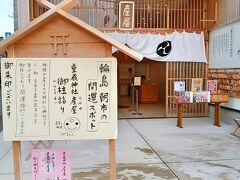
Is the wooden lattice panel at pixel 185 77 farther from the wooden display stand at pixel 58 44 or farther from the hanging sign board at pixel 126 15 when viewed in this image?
the wooden display stand at pixel 58 44

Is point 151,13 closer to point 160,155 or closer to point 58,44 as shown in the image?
point 160,155

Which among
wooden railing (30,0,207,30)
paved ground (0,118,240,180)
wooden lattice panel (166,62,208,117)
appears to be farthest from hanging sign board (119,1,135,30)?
paved ground (0,118,240,180)

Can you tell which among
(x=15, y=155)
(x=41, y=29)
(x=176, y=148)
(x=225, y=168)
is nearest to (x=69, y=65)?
Answer: (x=41, y=29)

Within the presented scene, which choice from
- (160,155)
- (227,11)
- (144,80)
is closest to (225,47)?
(227,11)

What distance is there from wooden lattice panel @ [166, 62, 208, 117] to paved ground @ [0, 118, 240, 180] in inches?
72.4

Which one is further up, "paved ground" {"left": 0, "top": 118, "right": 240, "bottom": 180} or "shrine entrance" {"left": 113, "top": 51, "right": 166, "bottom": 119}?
"shrine entrance" {"left": 113, "top": 51, "right": 166, "bottom": 119}

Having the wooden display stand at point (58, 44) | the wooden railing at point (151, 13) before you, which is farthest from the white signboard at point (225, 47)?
the wooden display stand at point (58, 44)

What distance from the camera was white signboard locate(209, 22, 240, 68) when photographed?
747 centimetres

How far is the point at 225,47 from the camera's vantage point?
8.10 m

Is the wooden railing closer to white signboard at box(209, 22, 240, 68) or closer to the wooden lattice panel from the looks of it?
white signboard at box(209, 22, 240, 68)

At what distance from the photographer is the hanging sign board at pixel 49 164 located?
2.82 m

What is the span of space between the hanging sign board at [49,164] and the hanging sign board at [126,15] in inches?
244

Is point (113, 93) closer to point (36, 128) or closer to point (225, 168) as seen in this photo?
point (36, 128)

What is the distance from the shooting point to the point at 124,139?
6.36 meters
